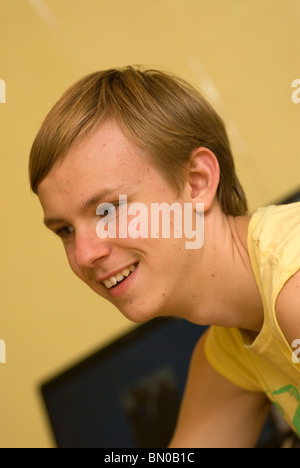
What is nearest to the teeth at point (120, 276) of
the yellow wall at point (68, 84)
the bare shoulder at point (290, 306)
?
the bare shoulder at point (290, 306)

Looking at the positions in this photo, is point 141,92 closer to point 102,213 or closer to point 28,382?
point 102,213

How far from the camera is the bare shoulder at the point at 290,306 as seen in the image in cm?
82

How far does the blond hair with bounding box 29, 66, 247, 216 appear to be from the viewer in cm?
91

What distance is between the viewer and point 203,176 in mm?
975

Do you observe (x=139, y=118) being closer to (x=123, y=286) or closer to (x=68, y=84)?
(x=123, y=286)

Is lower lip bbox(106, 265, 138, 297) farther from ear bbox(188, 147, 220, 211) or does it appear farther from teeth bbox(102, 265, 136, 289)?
ear bbox(188, 147, 220, 211)

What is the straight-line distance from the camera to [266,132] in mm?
2080

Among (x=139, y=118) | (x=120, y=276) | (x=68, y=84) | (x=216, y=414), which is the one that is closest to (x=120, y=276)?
(x=120, y=276)

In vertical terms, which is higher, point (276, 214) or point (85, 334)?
point (276, 214)

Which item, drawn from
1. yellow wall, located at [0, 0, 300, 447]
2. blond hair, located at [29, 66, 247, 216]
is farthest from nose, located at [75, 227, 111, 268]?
yellow wall, located at [0, 0, 300, 447]

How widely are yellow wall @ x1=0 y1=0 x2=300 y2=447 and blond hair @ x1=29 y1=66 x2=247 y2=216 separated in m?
0.72

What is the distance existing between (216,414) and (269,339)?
0.91ft
